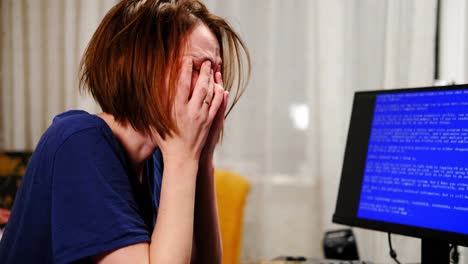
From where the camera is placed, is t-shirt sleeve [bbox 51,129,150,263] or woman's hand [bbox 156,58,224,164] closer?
t-shirt sleeve [bbox 51,129,150,263]

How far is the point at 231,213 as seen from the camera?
4.75ft

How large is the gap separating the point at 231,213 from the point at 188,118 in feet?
2.28

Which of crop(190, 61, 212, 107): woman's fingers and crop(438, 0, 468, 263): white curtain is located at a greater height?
crop(438, 0, 468, 263): white curtain

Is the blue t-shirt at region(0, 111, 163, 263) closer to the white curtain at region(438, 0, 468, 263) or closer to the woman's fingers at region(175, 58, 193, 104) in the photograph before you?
the woman's fingers at region(175, 58, 193, 104)

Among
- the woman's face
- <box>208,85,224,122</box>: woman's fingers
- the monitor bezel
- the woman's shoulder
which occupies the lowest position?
the monitor bezel

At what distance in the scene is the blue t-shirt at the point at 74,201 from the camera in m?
0.70

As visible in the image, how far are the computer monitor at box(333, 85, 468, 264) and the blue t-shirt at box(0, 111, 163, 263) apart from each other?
466 millimetres

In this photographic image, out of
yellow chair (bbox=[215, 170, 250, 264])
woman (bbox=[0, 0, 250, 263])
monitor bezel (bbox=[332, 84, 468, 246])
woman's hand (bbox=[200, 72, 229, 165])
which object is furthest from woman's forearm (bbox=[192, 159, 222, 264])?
yellow chair (bbox=[215, 170, 250, 264])

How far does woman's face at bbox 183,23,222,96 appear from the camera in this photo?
85 centimetres

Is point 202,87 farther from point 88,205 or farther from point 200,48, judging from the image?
point 88,205

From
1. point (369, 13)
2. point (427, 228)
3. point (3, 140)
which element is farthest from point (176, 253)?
point (3, 140)

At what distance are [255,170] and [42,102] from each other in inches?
49.5

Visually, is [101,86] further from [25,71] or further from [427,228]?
[25,71]

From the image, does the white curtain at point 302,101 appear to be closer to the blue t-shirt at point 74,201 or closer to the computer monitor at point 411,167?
the computer monitor at point 411,167
